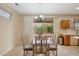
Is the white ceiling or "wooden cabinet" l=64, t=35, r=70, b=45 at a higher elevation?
the white ceiling

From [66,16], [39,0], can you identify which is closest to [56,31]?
[66,16]

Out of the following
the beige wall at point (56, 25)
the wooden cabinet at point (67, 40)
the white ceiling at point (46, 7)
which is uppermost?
the white ceiling at point (46, 7)

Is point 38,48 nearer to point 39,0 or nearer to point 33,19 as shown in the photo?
point 39,0

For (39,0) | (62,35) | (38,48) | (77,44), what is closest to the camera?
(39,0)

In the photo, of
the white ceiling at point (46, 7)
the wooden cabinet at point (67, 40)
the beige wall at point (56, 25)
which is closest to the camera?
the white ceiling at point (46, 7)

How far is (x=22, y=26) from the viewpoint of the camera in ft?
33.0

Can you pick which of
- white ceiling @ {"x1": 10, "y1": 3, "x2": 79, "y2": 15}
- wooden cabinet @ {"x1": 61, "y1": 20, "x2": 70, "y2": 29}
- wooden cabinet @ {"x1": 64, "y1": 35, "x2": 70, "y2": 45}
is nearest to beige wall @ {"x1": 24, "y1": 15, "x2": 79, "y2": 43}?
wooden cabinet @ {"x1": 61, "y1": 20, "x2": 70, "y2": 29}

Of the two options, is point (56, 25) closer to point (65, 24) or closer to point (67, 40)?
point (65, 24)

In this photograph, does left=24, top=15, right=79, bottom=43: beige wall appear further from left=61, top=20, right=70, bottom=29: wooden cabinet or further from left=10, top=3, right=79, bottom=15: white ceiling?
left=10, top=3, right=79, bottom=15: white ceiling

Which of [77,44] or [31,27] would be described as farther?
[31,27]

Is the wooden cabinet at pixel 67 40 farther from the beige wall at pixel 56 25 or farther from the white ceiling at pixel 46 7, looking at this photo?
the white ceiling at pixel 46 7

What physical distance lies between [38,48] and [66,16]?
209 inches

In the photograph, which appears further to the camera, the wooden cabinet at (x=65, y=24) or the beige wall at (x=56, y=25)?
the beige wall at (x=56, y=25)

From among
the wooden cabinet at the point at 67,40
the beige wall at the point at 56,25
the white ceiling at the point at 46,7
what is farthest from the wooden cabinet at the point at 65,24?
the white ceiling at the point at 46,7
